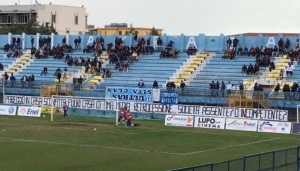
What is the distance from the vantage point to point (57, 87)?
6575cm

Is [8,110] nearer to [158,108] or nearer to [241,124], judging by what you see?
[158,108]

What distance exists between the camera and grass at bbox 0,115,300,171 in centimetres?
3228

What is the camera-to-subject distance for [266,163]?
26812 mm

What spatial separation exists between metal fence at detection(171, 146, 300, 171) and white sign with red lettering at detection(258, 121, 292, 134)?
1909cm

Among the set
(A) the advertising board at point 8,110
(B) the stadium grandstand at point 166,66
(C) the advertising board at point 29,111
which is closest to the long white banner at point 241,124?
(B) the stadium grandstand at point 166,66

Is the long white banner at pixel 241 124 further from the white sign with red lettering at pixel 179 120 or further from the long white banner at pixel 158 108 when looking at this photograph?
the white sign with red lettering at pixel 179 120

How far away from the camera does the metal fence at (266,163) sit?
2402 centimetres

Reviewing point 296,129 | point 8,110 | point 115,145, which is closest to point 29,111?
point 8,110

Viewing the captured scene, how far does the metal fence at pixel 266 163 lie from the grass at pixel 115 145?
533 centimetres

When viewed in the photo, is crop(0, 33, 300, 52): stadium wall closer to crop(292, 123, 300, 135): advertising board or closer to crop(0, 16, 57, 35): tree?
crop(292, 123, 300, 135): advertising board

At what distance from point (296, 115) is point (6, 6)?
301ft

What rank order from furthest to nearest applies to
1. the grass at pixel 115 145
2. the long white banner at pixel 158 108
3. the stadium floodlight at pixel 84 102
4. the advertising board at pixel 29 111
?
1. the advertising board at pixel 29 111
2. the stadium floodlight at pixel 84 102
3. the long white banner at pixel 158 108
4. the grass at pixel 115 145

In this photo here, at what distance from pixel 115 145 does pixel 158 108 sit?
17.6 meters

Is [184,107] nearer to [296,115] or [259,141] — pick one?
[296,115]
